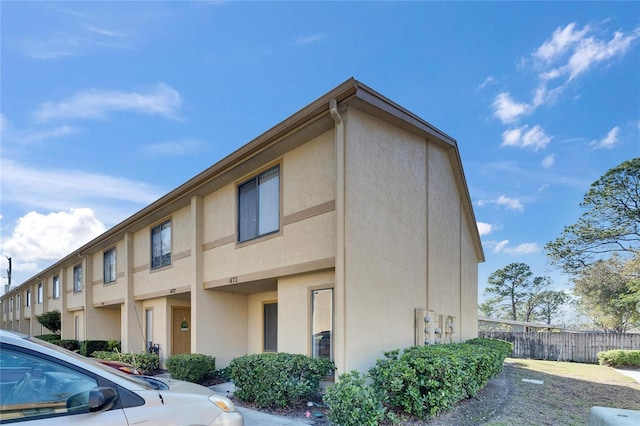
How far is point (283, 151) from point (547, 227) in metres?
24.5

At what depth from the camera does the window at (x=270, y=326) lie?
37.2 feet

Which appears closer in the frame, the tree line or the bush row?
the bush row

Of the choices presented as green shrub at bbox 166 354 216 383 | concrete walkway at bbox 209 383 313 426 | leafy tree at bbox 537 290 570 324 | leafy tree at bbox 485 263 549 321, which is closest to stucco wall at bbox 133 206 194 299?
green shrub at bbox 166 354 216 383

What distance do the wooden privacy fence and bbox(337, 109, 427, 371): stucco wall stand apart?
45.2 ft

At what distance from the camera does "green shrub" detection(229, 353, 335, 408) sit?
7160 mm

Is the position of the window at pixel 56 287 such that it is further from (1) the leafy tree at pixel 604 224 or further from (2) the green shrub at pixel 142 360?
(1) the leafy tree at pixel 604 224

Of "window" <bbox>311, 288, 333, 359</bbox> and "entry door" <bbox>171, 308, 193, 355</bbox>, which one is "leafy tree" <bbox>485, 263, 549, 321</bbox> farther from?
"window" <bbox>311, 288, 333, 359</bbox>

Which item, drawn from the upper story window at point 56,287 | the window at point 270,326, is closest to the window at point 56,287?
the upper story window at point 56,287

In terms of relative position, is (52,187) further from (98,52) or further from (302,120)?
(302,120)

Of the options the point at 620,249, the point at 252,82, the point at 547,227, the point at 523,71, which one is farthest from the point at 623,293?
the point at 252,82

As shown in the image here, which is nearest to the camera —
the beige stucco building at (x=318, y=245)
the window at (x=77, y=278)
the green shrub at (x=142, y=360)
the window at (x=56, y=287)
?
the beige stucco building at (x=318, y=245)

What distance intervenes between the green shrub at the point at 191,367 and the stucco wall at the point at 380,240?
4910 mm

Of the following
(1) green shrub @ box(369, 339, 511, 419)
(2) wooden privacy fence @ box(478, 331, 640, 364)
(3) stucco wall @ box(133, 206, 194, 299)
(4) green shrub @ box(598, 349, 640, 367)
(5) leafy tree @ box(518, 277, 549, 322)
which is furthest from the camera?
(5) leafy tree @ box(518, 277, 549, 322)

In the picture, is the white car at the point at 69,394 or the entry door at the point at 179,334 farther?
the entry door at the point at 179,334
